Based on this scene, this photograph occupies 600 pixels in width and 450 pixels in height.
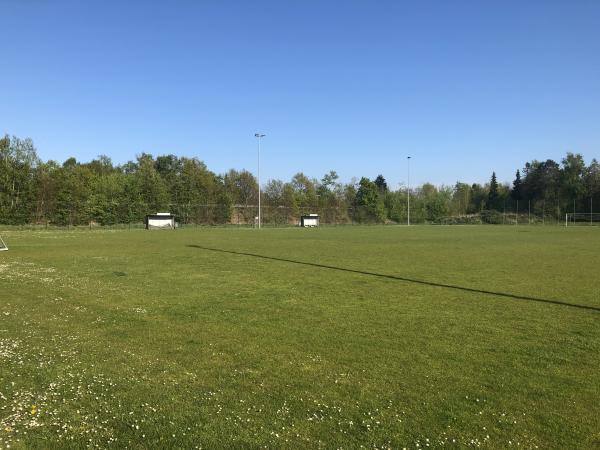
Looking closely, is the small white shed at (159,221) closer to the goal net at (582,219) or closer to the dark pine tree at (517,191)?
the goal net at (582,219)

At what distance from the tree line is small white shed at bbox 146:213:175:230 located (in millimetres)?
7816

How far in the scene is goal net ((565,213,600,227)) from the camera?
88700 mm

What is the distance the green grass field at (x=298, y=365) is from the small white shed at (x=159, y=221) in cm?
4740

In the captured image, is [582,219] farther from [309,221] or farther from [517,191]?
[309,221]

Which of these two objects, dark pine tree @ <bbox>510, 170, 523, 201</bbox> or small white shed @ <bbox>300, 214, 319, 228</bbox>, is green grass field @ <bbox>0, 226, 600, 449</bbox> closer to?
small white shed @ <bbox>300, 214, 319, 228</bbox>

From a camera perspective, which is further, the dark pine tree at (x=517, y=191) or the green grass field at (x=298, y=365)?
the dark pine tree at (x=517, y=191)

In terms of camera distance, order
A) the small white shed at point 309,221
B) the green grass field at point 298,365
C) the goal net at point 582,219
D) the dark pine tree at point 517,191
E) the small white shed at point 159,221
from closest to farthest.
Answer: the green grass field at point 298,365
the small white shed at point 159,221
the small white shed at point 309,221
the goal net at point 582,219
the dark pine tree at point 517,191

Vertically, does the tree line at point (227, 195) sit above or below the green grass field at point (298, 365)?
above

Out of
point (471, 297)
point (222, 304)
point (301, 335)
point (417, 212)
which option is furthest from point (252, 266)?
point (417, 212)

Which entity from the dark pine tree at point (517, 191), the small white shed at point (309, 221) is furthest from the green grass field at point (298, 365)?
the dark pine tree at point (517, 191)

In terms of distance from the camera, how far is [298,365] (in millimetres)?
6227

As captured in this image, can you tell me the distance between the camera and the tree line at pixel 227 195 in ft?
196

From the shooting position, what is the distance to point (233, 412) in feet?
15.7

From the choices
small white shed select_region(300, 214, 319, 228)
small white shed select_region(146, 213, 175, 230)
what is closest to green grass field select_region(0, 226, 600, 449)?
small white shed select_region(146, 213, 175, 230)
